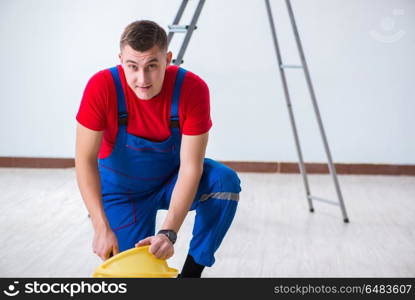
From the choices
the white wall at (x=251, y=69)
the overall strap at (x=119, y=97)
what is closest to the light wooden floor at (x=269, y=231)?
the white wall at (x=251, y=69)

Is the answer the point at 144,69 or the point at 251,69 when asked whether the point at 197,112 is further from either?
the point at 251,69

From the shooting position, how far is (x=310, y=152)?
5516 millimetres

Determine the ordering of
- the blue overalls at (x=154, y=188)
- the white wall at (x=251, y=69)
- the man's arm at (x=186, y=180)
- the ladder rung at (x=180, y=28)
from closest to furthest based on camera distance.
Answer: the man's arm at (x=186, y=180)
the blue overalls at (x=154, y=188)
the ladder rung at (x=180, y=28)
the white wall at (x=251, y=69)

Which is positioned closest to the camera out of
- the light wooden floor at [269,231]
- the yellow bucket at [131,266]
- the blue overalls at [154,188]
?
the yellow bucket at [131,266]

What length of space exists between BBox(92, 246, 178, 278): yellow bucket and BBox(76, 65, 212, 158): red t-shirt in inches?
21.0

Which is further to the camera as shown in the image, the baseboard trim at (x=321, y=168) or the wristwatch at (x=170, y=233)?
the baseboard trim at (x=321, y=168)

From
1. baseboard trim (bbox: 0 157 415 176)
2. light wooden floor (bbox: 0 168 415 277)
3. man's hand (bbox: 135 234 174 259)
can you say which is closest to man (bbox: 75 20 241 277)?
man's hand (bbox: 135 234 174 259)

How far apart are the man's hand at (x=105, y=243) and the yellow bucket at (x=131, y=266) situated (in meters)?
0.20

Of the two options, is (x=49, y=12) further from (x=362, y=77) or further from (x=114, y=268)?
(x=114, y=268)

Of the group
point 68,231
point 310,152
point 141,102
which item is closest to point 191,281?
point 141,102

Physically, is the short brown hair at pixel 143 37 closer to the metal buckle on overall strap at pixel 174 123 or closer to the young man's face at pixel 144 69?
the young man's face at pixel 144 69

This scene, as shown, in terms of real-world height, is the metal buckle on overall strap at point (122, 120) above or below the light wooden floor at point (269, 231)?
above

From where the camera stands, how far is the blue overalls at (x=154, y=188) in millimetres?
2508

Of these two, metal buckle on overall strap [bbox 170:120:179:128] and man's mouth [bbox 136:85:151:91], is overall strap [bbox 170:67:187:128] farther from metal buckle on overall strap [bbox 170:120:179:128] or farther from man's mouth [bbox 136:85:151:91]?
man's mouth [bbox 136:85:151:91]
